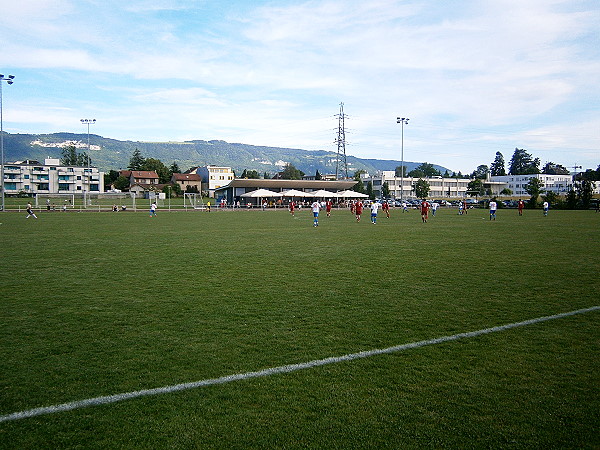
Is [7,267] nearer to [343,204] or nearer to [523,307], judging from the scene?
[523,307]

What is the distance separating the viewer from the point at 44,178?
101875 millimetres

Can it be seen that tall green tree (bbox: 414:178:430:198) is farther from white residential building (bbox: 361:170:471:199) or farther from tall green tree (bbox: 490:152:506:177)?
tall green tree (bbox: 490:152:506:177)

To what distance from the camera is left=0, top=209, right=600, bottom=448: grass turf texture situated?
3822 mm

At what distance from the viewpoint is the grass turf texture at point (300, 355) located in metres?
3.82

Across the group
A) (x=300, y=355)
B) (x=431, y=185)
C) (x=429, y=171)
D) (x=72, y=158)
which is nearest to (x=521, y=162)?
(x=429, y=171)

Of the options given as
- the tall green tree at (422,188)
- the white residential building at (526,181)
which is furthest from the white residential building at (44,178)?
the white residential building at (526,181)

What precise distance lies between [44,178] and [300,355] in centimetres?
11385

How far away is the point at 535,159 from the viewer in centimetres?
16888

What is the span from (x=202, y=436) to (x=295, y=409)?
2.98ft

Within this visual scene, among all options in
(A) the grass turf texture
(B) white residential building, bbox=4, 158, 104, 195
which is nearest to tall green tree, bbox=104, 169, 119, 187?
(B) white residential building, bbox=4, 158, 104, 195

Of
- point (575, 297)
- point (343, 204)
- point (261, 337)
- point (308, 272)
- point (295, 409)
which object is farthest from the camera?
point (343, 204)

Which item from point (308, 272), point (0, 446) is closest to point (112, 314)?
point (0, 446)

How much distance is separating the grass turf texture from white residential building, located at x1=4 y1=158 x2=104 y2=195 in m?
100

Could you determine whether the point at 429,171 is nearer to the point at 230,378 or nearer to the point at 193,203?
the point at 193,203
